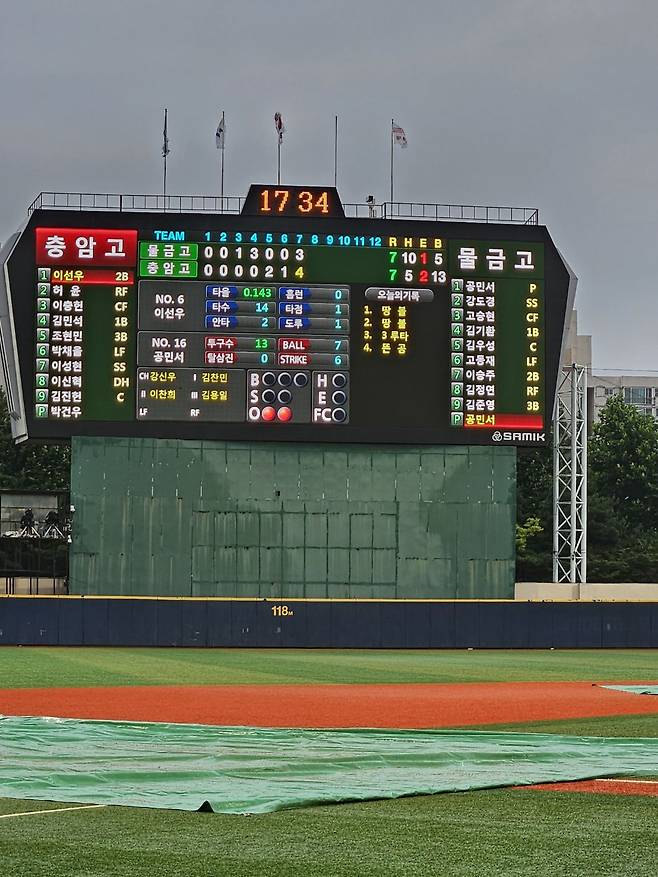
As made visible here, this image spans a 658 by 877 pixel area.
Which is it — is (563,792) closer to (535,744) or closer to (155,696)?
(535,744)

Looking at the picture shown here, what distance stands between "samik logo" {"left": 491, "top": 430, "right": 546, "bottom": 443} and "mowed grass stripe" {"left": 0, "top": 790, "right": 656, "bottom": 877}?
97.4ft

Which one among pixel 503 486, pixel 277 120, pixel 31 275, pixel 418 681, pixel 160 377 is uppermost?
pixel 277 120

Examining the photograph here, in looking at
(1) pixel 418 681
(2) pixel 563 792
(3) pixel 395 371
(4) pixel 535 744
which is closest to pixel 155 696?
(1) pixel 418 681

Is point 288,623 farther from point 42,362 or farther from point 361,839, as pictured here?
point 361,839

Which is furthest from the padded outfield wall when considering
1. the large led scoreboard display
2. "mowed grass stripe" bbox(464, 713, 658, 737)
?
"mowed grass stripe" bbox(464, 713, 658, 737)

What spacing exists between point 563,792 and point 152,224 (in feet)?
99.3

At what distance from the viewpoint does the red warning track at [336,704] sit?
19.9m

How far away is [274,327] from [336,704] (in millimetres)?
17891

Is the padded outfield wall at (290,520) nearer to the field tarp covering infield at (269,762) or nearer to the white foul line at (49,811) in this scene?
the field tarp covering infield at (269,762)

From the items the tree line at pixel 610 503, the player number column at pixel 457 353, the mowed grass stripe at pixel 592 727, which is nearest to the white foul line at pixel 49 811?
the mowed grass stripe at pixel 592 727

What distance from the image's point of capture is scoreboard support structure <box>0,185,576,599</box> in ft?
128

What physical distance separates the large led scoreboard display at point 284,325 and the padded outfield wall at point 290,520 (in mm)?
1258

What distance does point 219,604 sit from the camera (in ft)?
136

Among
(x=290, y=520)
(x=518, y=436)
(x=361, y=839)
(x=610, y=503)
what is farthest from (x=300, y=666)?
(x=610, y=503)
